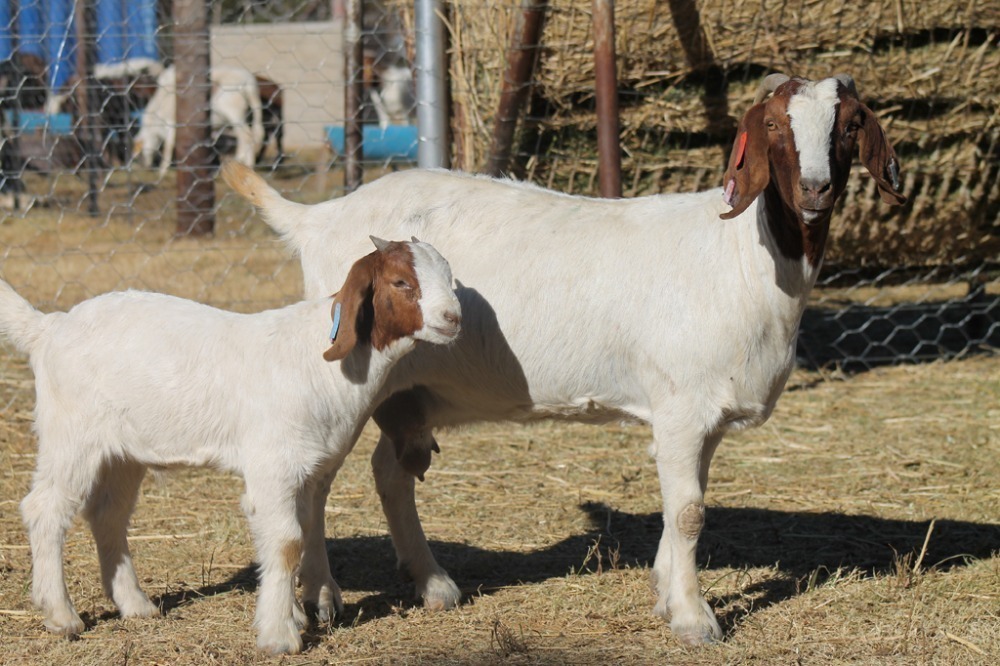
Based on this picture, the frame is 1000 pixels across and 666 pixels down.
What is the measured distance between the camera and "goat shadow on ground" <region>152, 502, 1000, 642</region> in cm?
401

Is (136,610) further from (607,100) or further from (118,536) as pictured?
(607,100)

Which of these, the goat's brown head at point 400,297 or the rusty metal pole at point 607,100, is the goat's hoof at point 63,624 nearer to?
the goat's brown head at point 400,297

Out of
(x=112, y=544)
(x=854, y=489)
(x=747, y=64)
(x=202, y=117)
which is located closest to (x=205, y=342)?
(x=112, y=544)

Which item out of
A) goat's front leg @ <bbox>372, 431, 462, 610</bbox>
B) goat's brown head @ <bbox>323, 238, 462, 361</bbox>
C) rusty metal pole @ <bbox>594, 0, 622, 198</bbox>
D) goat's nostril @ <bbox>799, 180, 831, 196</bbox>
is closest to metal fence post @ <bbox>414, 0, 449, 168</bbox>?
rusty metal pole @ <bbox>594, 0, 622, 198</bbox>

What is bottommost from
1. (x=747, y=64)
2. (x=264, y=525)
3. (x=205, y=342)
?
(x=264, y=525)

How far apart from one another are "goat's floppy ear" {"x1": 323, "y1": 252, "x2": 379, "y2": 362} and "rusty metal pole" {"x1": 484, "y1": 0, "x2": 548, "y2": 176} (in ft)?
7.70

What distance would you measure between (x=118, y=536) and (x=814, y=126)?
2.41m

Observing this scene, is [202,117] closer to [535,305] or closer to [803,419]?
[803,419]

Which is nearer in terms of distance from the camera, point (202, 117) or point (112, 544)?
point (112, 544)

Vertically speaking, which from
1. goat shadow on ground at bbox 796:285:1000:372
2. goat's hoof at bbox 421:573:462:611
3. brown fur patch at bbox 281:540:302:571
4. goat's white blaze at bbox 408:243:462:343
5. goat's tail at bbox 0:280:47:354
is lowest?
goat shadow on ground at bbox 796:285:1000:372

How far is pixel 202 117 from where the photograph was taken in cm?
995

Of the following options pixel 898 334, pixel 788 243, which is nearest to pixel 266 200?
pixel 788 243

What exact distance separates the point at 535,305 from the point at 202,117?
6.99 m

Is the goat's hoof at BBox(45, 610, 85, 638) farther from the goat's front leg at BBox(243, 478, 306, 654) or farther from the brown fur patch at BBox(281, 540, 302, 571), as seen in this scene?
the brown fur patch at BBox(281, 540, 302, 571)
